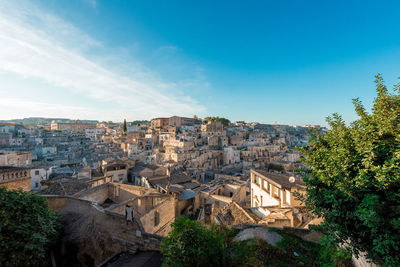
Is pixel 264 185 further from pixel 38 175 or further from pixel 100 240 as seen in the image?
pixel 38 175

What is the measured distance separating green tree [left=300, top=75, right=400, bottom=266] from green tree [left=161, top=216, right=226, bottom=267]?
10.2 ft

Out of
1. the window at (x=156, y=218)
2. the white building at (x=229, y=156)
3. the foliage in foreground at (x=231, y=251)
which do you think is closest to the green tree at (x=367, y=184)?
the foliage in foreground at (x=231, y=251)

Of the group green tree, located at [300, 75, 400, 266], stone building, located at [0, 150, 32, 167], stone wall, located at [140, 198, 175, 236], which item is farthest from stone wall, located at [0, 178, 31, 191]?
stone building, located at [0, 150, 32, 167]

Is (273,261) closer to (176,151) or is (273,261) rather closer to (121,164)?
(121,164)

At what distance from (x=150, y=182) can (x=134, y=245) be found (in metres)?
15.4

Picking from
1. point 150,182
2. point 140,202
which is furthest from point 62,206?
point 150,182

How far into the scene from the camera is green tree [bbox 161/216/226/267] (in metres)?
4.43

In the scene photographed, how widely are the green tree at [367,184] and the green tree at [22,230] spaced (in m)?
10.2

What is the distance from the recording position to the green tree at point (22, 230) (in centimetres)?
634

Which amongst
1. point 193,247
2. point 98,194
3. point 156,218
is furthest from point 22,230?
point 98,194

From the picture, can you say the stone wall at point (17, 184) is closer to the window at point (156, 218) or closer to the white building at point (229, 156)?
the window at point (156, 218)

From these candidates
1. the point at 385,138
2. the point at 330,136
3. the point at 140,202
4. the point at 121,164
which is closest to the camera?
the point at 385,138

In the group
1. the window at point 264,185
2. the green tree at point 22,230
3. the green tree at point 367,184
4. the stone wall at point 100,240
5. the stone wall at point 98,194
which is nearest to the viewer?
the green tree at point 367,184

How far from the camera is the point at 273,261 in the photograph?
5973mm
